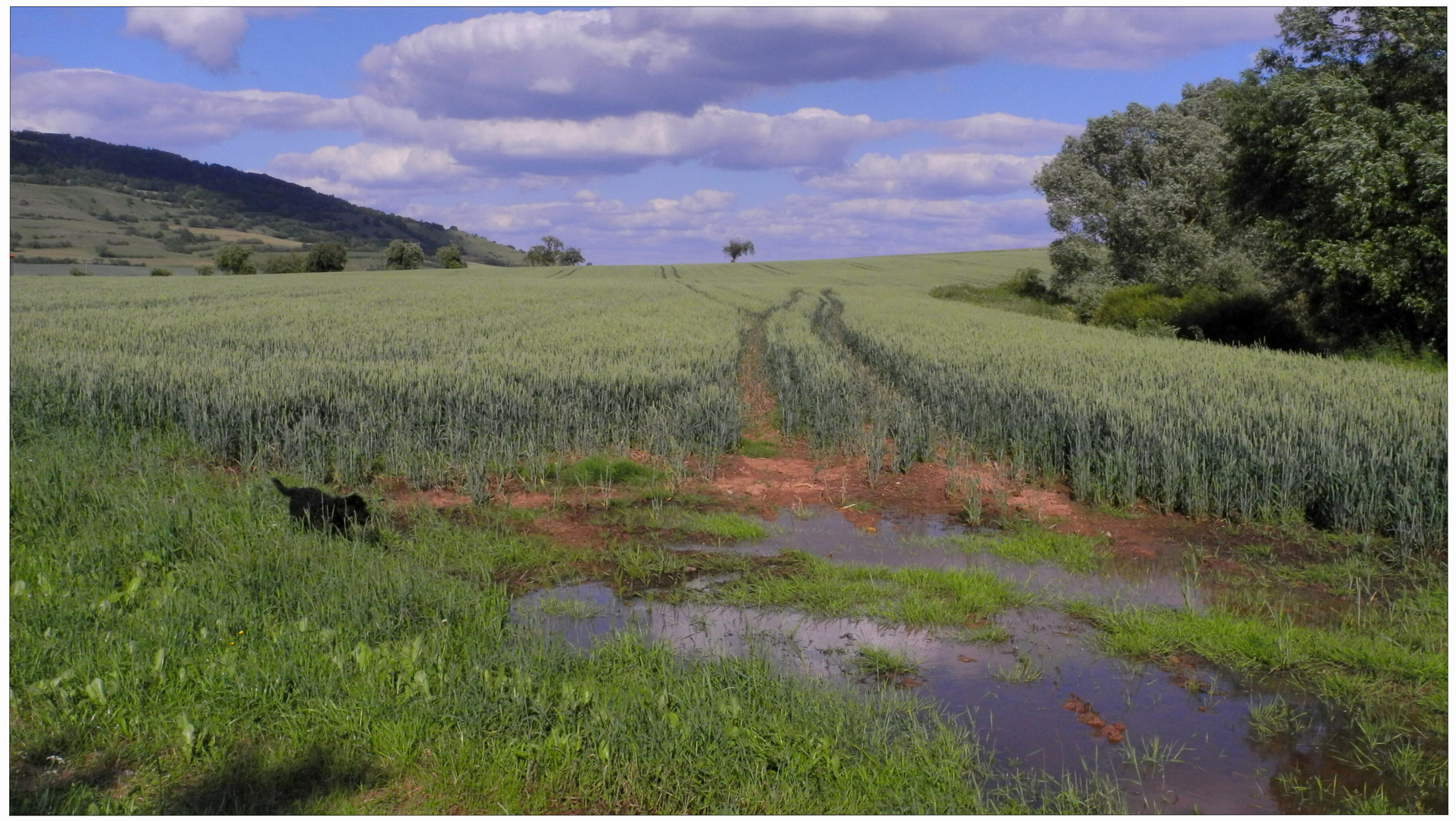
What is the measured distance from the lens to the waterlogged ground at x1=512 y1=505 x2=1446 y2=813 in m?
4.01

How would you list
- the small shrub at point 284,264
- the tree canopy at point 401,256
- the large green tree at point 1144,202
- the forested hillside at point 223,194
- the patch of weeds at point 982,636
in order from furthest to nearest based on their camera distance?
the forested hillside at point 223,194 → the tree canopy at point 401,256 → the small shrub at point 284,264 → the large green tree at point 1144,202 → the patch of weeds at point 982,636

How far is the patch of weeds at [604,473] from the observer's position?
30.2 feet

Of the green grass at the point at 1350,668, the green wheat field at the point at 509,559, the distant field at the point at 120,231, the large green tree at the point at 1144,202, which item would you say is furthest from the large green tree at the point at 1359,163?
the distant field at the point at 120,231

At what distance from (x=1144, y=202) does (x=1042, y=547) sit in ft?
114

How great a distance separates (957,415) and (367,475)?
6722mm

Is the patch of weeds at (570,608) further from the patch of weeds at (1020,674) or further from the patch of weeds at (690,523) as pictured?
the patch of weeds at (1020,674)

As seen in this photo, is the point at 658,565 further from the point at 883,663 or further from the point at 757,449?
the point at 757,449

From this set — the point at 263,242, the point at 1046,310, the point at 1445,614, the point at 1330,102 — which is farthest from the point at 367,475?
the point at 263,242

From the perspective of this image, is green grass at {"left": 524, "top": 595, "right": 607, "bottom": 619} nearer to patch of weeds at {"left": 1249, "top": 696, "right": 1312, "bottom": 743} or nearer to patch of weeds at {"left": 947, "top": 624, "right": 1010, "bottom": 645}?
patch of weeds at {"left": 947, "top": 624, "right": 1010, "bottom": 645}

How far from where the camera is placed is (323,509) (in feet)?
22.1

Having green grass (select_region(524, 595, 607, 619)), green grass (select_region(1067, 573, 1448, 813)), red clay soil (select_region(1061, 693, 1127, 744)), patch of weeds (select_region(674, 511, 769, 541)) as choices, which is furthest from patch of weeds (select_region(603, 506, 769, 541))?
red clay soil (select_region(1061, 693, 1127, 744))

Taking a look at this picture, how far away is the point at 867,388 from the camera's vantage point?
14.4 meters

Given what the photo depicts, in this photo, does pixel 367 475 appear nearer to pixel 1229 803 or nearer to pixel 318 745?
pixel 318 745

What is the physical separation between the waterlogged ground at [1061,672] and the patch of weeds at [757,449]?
3434 mm
